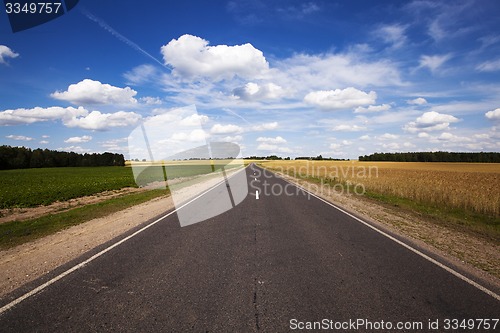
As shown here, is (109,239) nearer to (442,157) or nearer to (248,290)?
(248,290)

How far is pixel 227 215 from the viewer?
10.2 metres

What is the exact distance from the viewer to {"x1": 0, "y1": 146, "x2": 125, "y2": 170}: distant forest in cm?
8125

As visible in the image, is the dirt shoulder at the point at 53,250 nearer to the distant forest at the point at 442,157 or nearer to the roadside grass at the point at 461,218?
the roadside grass at the point at 461,218

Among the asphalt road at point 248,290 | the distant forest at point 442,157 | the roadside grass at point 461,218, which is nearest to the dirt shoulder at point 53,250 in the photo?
the asphalt road at point 248,290

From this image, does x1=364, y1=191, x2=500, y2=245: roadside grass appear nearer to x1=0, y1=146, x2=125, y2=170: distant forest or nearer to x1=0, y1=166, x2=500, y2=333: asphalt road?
x1=0, y1=166, x2=500, y2=333: asphalt road

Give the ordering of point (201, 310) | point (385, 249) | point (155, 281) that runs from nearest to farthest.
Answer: point (201, 310) < point (155, 281) < point (385, 249)

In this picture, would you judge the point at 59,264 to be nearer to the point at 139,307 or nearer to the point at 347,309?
the point at 139,307

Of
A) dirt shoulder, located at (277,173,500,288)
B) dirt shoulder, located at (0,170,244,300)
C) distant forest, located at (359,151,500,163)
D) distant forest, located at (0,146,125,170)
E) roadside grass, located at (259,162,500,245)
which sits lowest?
roadside grass, located at (259,162,500,245)

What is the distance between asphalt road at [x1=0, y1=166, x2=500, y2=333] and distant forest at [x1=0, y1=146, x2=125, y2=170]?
102 m

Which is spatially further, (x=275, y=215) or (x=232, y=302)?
(x=275, y=215)

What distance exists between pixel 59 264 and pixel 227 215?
5723 millimetres

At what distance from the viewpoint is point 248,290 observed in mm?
4105

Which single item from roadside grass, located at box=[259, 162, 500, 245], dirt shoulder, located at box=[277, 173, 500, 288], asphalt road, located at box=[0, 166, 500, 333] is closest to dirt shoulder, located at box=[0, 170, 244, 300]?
asphalt road, located at box=[0, 166, 500, 333]

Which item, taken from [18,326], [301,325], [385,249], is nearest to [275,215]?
[385,249]
